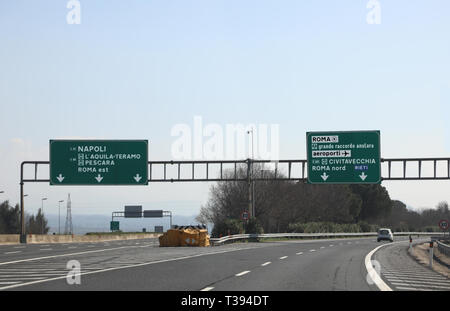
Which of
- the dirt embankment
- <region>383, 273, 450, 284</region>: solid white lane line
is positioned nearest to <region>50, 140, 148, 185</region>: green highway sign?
the dirt embankment

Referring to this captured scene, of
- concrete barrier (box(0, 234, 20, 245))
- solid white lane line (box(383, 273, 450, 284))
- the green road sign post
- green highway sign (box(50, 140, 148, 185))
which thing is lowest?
the green road sign post

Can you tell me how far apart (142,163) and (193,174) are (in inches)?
216

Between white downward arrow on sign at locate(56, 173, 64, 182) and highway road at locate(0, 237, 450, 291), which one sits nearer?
highway road at locate(0, 237, 450, 291)

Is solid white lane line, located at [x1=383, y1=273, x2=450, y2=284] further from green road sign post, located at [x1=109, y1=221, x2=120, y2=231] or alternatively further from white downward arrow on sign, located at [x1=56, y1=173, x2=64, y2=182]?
green road sign post, located at [x1=109, y1=221, x2=120, y2=231]

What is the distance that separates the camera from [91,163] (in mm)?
49625

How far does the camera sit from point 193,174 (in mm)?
54656

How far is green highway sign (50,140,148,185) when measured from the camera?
49.5 m

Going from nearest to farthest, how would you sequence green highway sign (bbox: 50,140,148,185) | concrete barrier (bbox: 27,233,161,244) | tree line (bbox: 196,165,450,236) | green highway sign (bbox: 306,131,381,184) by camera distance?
green highway sign (bbox: 306,131,381,184) < green highway sign (bbox: 50,140,148,185) < concrete barrier (bbox: 27,233,161,244) < tree line (bbox: 196,165,450,236)

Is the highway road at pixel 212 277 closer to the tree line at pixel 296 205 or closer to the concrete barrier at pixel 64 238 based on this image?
the concrete barrier at pixel 64 238

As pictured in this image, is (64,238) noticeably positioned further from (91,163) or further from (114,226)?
(114,226)

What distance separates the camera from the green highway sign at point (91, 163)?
4953 centimetres

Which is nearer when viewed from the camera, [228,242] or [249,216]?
[228,242]
